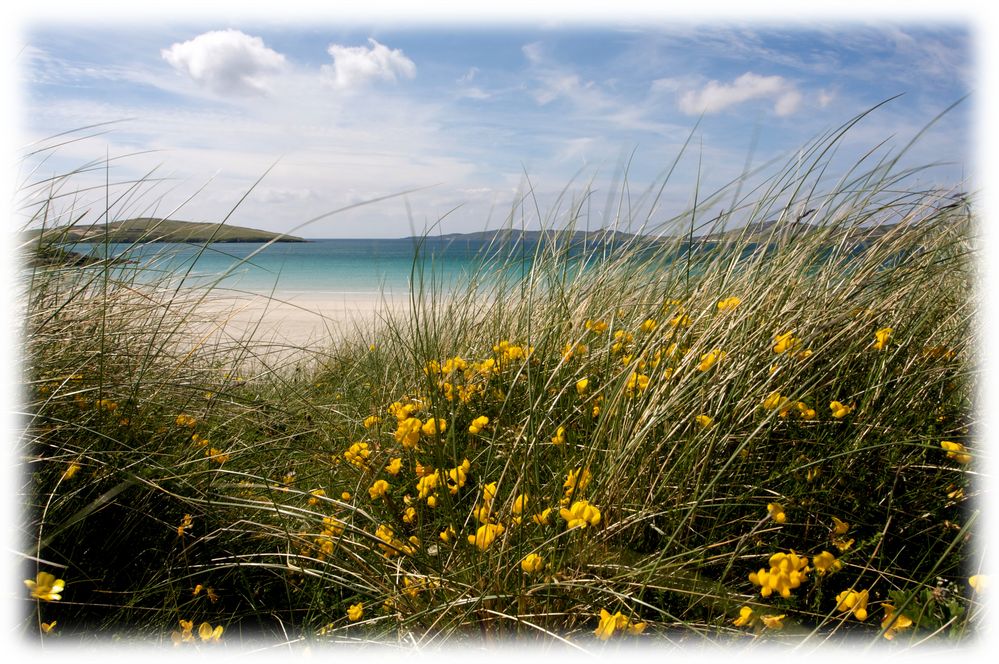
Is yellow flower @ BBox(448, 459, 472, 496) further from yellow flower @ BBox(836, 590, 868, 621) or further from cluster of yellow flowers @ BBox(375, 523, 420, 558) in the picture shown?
yellow flower @ BBox(836, 590, 868, 621)

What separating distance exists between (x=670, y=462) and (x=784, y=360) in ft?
1.38

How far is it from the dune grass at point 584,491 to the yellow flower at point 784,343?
1 centimetres

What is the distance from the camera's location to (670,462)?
5.62 feet

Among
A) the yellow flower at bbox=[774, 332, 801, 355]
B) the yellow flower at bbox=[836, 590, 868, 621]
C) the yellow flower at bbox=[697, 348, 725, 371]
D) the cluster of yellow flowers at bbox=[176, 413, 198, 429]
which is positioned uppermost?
the yellow flower at bbox=[774, 332, 801, 355]

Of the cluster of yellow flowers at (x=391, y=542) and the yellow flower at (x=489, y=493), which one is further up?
the yellow flower at (x=489, y=493)

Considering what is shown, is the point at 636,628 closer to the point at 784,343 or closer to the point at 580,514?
the point at 580,514

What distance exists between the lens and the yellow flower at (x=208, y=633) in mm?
1472

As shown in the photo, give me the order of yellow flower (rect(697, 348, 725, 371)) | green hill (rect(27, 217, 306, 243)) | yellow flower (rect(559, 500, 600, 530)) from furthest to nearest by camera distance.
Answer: green hill (rect(27, 217, 306, 243)) → yellow flower (rect(697, 348, 725, 371)) → yellow flower (rect(559, 500, 600, 530))

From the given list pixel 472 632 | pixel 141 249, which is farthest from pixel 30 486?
pixel 141 249

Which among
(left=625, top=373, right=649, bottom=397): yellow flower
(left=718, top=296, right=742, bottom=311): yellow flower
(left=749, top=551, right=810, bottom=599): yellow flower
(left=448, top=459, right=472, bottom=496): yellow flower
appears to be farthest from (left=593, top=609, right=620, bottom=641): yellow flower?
(left=718, top=296, right=742, bottom=311): yellow flower

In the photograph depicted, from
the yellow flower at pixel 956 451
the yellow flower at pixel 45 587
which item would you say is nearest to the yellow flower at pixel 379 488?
the yellow flower at pixel 45 587

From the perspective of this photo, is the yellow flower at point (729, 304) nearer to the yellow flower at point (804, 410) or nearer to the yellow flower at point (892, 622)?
the yellow flower at point (804, 410)

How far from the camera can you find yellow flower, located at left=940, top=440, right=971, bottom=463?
5.10 feet

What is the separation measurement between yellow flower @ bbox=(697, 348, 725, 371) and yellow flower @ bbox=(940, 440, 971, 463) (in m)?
0.54
